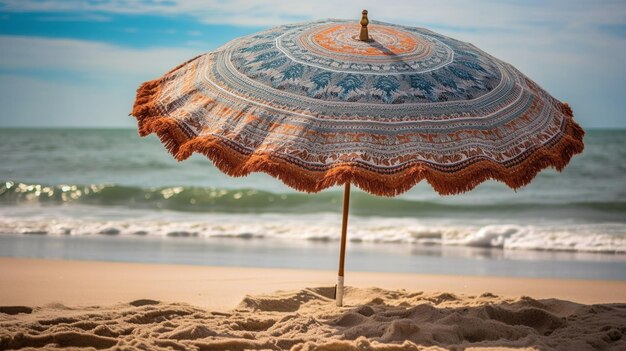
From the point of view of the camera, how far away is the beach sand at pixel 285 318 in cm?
376

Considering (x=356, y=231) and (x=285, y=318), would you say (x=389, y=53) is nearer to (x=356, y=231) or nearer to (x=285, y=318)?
(x=285, y=318)

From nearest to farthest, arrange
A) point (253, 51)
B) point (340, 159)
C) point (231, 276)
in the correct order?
point (340, 159)
point (253, 51)
point (231, 276)

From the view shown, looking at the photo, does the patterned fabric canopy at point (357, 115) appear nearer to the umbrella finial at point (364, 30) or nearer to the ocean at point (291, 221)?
the umbrella finial at point (364, 30)

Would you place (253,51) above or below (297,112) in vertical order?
above

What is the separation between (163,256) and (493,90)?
4588 mm

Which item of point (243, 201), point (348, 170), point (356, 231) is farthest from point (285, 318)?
point (243, 201)

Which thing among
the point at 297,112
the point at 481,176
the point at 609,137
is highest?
the point at 609,137

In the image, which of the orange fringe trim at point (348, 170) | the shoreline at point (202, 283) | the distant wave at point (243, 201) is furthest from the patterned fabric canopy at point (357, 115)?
the distant wave at point (243, 201)

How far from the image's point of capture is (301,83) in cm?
377

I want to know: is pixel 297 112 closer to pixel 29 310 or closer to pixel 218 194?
pixel 29 310

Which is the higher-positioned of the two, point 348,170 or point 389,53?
point 389,53

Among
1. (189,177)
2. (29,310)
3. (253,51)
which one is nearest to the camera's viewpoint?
(253,51)

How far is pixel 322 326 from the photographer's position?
4.05 m

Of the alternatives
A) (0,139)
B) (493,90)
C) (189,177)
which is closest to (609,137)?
(189,177)
